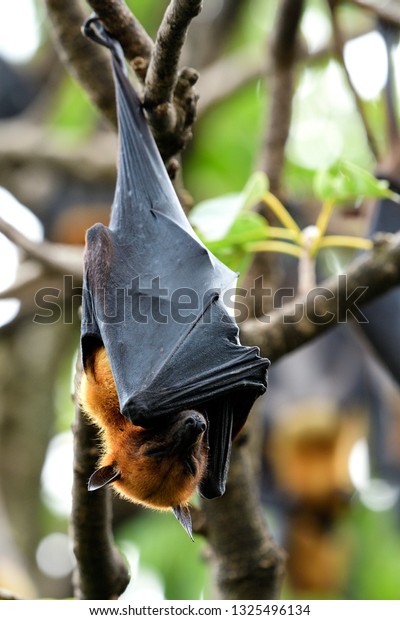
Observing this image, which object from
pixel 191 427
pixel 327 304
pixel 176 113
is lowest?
pixel 191 427

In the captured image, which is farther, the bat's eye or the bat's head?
the bat's head

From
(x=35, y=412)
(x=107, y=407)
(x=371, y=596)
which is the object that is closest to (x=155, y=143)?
(x=107, y=407)

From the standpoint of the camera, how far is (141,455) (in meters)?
2.77

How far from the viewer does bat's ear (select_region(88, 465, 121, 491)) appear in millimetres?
2669

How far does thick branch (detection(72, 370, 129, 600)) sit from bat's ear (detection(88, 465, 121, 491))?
0.37ft

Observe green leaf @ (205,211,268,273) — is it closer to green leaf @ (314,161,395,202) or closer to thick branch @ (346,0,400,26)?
green leaf @ (314,161,395,202)

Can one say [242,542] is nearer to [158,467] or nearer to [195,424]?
[158,467]

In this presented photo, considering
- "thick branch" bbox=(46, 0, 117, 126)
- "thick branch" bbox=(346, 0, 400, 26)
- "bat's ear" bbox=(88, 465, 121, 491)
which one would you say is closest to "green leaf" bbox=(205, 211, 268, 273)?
"thick branch" bbox=(46, 0, 117, 126)

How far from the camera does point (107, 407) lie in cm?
296

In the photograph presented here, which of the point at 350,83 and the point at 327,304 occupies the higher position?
the point at 350,83

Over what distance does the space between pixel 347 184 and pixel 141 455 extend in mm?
1586

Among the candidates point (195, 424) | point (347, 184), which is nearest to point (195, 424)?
point (195, 424)

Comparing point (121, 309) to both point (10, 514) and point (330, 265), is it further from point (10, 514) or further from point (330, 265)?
point (330, 265)

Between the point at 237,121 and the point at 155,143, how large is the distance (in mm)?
6668
